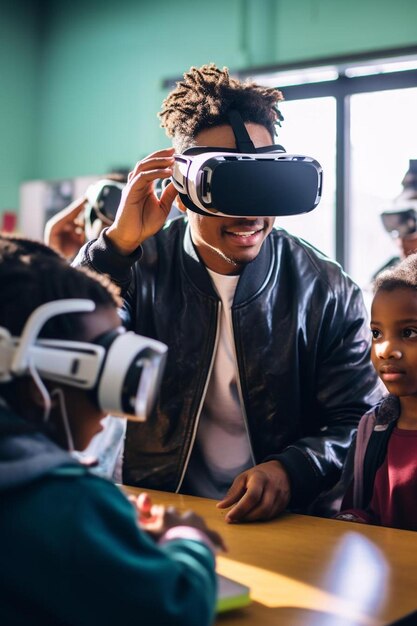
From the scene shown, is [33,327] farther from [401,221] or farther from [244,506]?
[401,221]

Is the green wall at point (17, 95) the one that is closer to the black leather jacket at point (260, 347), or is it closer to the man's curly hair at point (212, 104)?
the man's curly hair at point (212, 104)

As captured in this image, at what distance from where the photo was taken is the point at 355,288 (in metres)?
1.86

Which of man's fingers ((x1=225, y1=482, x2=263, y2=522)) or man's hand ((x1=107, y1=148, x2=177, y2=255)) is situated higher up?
man's hand ((x1=107, y1=148, x2=177, y2=255))

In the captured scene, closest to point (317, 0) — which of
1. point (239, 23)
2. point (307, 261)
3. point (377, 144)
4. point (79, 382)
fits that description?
point (239, 23)

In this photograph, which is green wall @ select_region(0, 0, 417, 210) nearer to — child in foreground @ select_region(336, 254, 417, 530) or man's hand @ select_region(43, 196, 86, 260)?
man's hand @ select_region(43, 196, 86, 260)

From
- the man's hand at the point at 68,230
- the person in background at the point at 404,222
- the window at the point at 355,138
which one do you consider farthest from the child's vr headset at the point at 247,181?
the window at the point at 355,138

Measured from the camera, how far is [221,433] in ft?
5.96

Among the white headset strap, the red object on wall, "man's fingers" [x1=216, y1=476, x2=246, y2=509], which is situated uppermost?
the white headset strap

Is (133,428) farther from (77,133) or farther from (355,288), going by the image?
(77,133)

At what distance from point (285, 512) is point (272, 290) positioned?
51 centimetres

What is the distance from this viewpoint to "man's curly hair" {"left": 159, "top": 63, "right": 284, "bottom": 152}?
5.88 ft

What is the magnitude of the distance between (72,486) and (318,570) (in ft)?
1.48

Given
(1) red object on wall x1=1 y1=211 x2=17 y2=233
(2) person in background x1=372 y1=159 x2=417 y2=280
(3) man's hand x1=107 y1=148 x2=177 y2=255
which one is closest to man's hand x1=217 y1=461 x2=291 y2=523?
(3) man's hand x1=107 y1=148 x2=177 y2=255

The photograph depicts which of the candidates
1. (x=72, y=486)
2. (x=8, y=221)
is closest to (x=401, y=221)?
(x=72, y=486)
